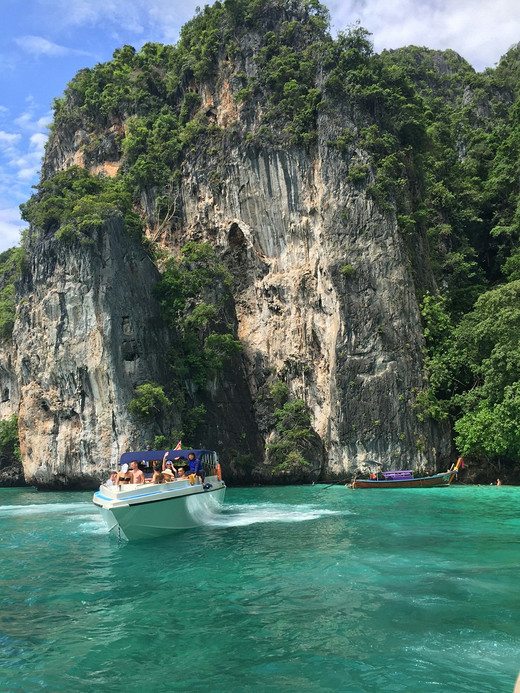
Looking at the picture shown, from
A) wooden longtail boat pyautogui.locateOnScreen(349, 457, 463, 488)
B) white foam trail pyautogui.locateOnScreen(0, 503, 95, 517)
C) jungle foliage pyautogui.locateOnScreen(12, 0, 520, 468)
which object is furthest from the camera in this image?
jungle foliage pyautogui.locateOnScreen(12, 0, 520, 468)

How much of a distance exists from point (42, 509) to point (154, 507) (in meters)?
10.6

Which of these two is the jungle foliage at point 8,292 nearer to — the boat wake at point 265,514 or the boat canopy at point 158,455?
the boat canopy at point 158,455

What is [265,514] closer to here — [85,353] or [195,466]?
[195,466]

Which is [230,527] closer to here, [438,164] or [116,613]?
[116,613]

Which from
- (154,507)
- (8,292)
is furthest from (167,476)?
(8,292)

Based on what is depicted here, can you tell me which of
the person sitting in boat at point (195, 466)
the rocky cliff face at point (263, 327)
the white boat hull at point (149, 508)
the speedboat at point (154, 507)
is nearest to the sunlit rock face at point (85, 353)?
the rocky cliff face at point (263, 327)

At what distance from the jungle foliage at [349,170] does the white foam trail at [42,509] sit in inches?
460

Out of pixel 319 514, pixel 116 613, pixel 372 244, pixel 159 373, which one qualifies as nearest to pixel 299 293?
A: pixel 372 244

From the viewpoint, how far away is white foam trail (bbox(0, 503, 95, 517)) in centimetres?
2238

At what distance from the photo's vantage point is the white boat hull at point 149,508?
582 inches

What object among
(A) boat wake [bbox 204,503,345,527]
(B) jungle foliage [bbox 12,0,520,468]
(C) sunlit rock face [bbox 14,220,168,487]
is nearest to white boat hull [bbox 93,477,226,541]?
(A) boat wake [bbox 204,503,345,527]

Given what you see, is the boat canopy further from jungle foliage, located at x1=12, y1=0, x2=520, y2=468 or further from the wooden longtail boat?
jungle foliage, located at x1=12, y1=0, x2=520, y2=468

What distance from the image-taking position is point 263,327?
40438mm

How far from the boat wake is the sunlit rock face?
1193cm
